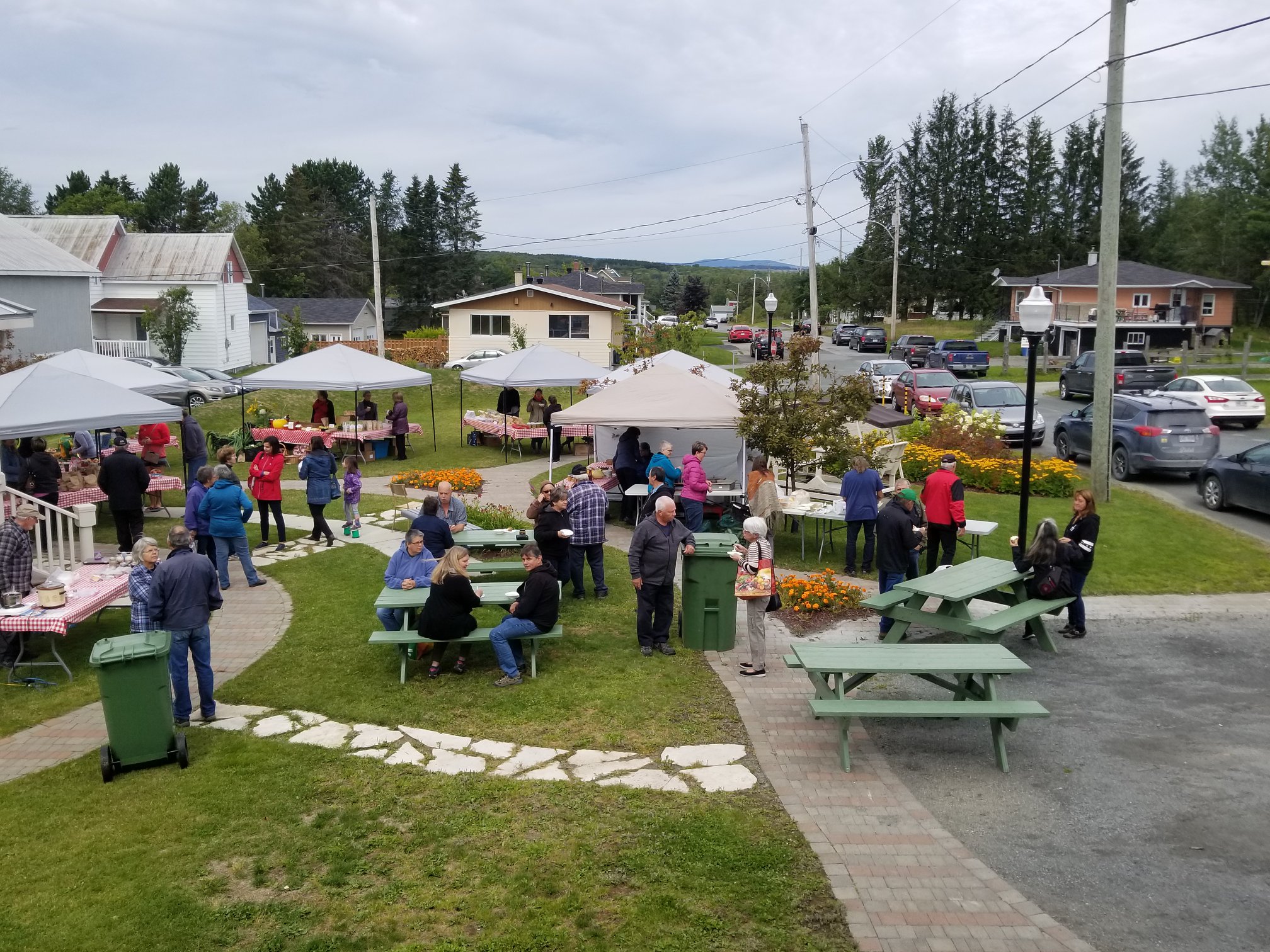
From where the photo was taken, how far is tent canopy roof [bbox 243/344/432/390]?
68.6ft

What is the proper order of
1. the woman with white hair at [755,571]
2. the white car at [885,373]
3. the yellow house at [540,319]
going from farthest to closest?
the yellow house at [540,319] < the white car at [885,373] < the woman with white hair at [755,571]

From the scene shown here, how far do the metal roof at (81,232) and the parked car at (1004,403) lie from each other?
38252 millimetres

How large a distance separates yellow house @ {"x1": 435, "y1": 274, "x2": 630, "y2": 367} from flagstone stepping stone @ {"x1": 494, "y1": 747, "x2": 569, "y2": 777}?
44.4m

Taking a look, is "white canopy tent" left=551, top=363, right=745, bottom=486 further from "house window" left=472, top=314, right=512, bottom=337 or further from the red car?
"house window" left=472, top=314, right=512, bottom=337

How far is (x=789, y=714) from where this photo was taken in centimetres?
839

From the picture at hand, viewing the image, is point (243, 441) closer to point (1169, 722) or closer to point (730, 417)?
point (730, 417)

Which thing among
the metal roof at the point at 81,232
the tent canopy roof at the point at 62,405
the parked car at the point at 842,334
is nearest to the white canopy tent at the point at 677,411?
the tent canopy roof at the point at 62,405

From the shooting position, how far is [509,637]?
29.5 ft

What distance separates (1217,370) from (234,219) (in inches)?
3351

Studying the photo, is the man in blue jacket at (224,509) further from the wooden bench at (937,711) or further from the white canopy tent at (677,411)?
the wooden bench at (937,711)

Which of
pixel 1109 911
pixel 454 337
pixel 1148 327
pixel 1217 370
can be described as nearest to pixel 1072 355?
pixel 1148 327

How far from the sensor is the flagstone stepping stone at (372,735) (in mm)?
7832

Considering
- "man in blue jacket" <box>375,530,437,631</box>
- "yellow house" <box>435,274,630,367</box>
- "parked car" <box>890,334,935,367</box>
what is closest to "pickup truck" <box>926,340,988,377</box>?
"parked car" <box>890,334,935,367</box>

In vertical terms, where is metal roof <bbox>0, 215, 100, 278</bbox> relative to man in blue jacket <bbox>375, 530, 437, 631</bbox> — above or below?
above
